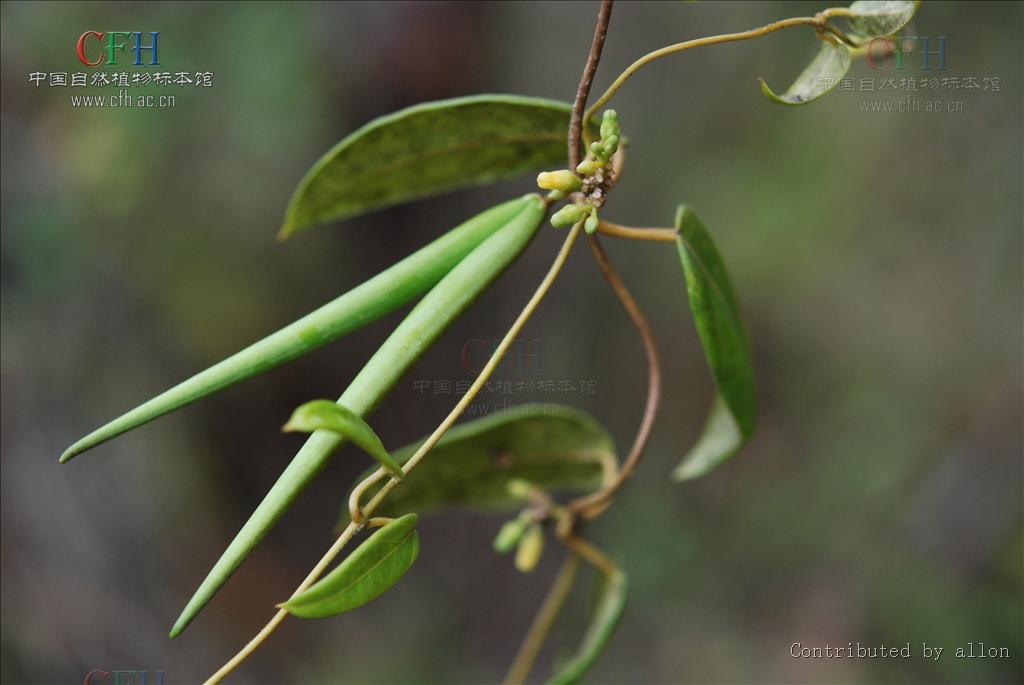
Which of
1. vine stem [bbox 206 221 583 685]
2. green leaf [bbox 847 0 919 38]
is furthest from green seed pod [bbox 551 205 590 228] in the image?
green leaf [bbox 847 0 919 38]

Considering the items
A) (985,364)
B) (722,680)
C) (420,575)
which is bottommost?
(722,680)

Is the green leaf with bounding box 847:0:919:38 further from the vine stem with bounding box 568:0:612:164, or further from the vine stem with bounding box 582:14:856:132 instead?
the vine stem with bounding box 568:0:612:164

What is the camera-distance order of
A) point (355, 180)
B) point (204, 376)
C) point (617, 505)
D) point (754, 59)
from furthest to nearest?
point (617, 505), point (754, 59), point (355, 180), point (204, 376)

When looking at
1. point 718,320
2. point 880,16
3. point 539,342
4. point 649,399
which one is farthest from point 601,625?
point 539,342

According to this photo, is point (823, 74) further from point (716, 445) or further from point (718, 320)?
point (716, 445)

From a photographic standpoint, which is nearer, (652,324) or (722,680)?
(722,680)

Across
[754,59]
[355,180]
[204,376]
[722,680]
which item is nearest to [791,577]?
[722,680]

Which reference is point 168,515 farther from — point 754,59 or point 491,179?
point 754,59
